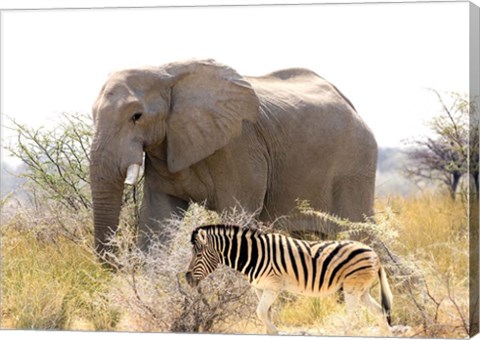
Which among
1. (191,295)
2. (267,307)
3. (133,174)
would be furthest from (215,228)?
(133,174)

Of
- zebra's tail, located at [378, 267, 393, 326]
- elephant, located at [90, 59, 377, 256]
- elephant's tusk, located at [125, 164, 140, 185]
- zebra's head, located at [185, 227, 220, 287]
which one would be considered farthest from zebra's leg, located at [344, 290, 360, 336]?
elephant's tusk, located at [125, 164, 140, 185]

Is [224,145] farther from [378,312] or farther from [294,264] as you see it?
[378,312]

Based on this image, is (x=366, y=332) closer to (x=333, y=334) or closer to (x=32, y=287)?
(x=333, y=334)

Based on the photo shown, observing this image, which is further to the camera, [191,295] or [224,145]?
[224,145]

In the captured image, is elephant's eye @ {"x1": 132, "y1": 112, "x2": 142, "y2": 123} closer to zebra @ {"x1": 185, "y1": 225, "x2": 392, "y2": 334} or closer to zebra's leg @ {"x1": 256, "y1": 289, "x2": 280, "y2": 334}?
zebra @ {"x1": 185, "y1": 225, "x2": 392, "y2": 334}

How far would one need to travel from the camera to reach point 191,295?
32.7ft

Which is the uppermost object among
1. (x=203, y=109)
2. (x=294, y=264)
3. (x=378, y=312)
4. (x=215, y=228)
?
(x=203, y=109)

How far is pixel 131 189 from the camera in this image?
11.8 m

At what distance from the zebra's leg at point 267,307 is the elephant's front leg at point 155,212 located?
1488 mm

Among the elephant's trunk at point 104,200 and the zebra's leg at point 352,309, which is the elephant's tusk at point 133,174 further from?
the zebra's leg at point 352,309

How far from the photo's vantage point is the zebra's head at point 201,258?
9.84 meters

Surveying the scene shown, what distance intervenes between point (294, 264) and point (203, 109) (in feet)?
6.18

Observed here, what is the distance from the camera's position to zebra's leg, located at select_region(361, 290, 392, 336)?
9648 mm

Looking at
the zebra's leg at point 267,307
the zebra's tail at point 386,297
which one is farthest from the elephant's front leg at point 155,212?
the zebra's tail at point 386,297
